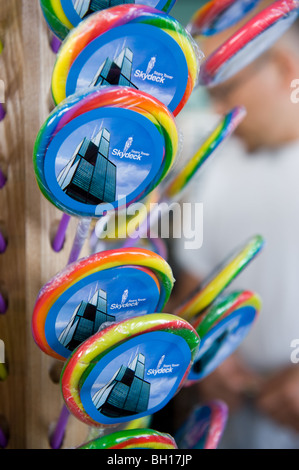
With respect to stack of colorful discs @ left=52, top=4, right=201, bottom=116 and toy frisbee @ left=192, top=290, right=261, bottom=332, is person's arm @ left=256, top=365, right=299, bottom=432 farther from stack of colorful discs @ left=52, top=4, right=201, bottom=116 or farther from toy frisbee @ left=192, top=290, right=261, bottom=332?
stack of colorful discs @ left=52, top=4, right=201, bottom=116

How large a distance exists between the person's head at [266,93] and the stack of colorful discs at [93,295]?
0.88 metres

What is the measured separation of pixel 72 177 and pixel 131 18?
28 centimetres

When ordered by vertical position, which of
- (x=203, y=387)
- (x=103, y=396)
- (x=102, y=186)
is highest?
(x=102, y=186)

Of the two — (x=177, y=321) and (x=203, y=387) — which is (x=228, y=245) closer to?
(x=203, y=387)

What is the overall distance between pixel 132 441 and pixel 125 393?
0.10 metres

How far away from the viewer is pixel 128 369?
906 mm

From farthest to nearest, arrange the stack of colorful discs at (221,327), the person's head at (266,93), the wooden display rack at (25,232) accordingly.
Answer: the person's head at (266,93), the stack of colorful discs at (221,327), the wooden display rack at (25,232)

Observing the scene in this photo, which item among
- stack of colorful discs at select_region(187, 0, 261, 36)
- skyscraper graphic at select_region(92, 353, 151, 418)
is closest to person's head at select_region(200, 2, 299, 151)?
stack of colorful discs at select_region(187, 0, 261, 36)

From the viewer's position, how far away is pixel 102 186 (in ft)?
2.81

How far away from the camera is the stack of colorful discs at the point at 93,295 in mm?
876

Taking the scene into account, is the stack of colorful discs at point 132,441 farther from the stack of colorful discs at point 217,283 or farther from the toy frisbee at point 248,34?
the toy frisbee at point 248,34

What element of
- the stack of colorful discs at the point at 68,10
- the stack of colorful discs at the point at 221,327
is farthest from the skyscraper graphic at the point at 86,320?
the stack of colorful discs at the point at 68,10
